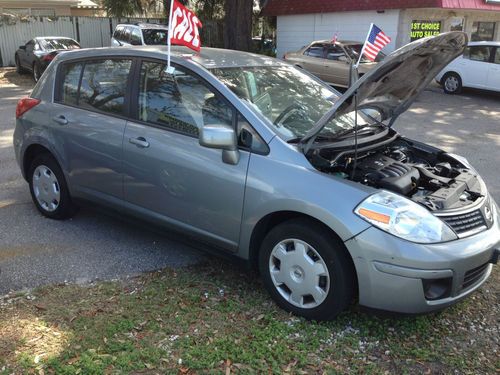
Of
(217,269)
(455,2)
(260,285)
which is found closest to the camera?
(260,285)

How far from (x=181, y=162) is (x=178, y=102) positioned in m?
0.51

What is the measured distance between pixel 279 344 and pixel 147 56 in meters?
2.51

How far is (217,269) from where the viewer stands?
13.5ft

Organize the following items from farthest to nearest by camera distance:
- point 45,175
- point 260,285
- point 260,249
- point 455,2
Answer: point 455,2
point 45,175
point 260,285
point 260,249

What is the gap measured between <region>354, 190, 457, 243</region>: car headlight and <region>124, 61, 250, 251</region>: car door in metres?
0.90

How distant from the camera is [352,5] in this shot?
1791cm

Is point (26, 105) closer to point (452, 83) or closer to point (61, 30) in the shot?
point (452, 83)

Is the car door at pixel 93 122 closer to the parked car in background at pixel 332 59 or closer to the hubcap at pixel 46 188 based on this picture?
the hubcap at pixel 46 188

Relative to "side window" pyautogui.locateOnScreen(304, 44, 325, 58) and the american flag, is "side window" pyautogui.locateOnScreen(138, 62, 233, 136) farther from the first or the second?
"side window" pyautogui.locateOnScreen(304, 44, 325, 58)

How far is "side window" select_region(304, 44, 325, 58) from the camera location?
14686 mm

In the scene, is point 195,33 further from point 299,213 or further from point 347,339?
point 347,339

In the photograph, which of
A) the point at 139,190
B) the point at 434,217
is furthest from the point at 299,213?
the point at 139,190

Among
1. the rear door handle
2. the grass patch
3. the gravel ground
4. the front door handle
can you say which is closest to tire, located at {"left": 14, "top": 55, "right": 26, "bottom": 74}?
the gravel ground

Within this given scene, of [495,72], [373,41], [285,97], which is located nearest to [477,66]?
[495,72]
